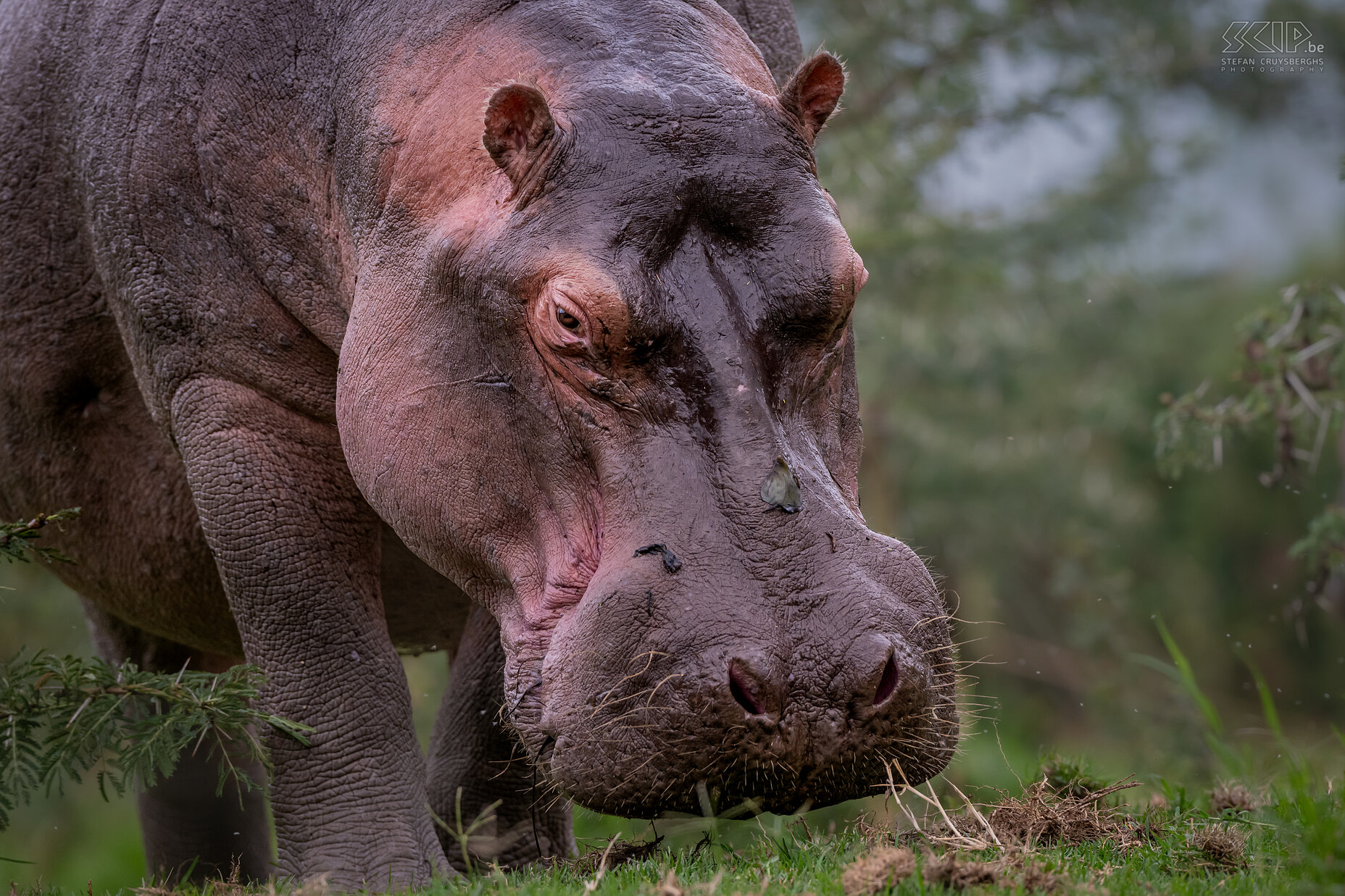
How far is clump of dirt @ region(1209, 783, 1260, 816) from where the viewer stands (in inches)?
147

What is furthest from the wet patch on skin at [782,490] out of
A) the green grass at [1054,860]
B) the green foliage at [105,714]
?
the green foliage at [105,714]

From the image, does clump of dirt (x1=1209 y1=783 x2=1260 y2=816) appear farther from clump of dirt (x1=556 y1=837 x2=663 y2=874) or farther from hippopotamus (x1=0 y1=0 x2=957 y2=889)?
clump of dirt (x1=556 y1=837 x2=663 y2=874)

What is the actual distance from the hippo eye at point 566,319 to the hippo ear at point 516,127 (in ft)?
1.21

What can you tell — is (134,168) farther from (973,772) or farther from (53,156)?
(973,772)

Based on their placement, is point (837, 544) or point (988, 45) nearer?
point (837, 544)

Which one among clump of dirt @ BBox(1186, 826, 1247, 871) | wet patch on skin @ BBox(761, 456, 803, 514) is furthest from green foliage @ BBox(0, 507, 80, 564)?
clump of dirt @ BBox(1186, 826, 1247, 871)

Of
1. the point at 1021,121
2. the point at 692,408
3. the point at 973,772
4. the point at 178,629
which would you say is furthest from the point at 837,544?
the point at 973,772

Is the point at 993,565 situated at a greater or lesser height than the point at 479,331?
lesser

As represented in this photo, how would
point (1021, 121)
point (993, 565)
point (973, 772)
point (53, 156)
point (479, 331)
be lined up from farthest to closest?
point (993, 565), point (973, 772), point (1021, 121), point (53, 156), point (479, 331)

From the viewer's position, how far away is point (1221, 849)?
3.06 metres

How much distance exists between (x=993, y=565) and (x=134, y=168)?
13561 mm

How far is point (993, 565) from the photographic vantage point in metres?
16.4

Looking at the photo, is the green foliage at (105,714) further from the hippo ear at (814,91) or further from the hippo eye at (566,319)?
the hippo ear at (814,91)

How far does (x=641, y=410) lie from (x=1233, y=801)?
1954 millimetres
